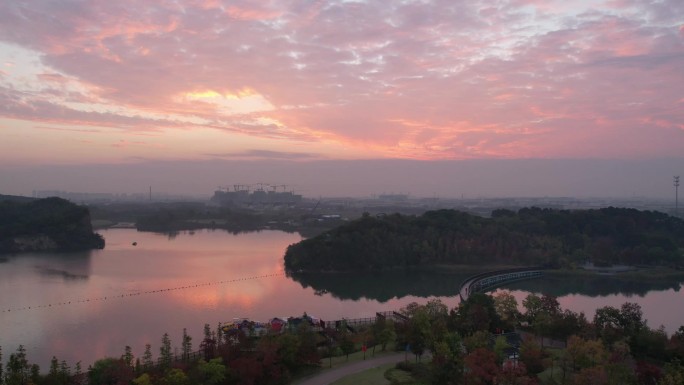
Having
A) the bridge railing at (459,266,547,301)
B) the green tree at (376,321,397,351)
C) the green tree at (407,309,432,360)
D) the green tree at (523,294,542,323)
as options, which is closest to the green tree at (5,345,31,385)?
the green tree at (376,321,397,351)

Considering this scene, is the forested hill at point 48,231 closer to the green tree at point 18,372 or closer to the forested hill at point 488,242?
the forested hill at point 488,242

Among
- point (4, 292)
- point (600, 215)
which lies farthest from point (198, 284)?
point (600, 215)

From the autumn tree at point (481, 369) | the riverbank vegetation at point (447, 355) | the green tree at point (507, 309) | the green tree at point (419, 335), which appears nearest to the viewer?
the autumn tree at point (481, 369)

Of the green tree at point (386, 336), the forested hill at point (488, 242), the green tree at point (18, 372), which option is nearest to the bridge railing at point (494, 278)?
the forested hill at point (488, 242)

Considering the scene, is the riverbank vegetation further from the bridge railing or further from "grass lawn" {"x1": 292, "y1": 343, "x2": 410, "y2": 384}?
the bridge railing

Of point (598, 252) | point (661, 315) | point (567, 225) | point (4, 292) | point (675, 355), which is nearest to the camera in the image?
point (675, 355)

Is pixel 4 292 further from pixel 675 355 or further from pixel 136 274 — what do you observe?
pixel 675 355
